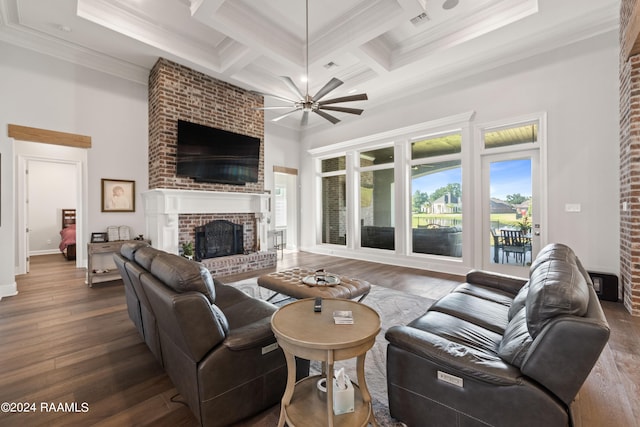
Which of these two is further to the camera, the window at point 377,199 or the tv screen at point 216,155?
the window at point 377,199

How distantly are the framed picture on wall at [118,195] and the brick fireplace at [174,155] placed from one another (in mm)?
233

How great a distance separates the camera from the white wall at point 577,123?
388 centimetres

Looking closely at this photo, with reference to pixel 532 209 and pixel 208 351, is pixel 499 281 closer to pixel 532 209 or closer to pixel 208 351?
pixel 532 209

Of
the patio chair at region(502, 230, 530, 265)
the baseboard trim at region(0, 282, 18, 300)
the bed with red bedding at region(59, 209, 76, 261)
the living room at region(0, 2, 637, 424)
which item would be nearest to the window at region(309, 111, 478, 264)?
the living room at region(0, 2, 637, 424)

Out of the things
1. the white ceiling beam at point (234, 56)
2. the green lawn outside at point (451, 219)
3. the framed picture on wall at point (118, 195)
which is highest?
the white ceiling beam at point (234, 56)

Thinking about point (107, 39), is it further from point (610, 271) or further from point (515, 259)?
point (610, 271)

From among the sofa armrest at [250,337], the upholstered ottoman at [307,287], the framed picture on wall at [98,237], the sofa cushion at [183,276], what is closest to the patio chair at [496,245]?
the upholstered ottoman at [307,287]

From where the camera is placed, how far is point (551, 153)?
432 centimetres

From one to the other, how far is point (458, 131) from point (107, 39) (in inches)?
240

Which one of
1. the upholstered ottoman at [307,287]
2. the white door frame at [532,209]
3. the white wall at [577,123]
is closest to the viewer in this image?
the upholstered ottoman at [307,287]

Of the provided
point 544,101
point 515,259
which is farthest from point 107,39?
point 515,259

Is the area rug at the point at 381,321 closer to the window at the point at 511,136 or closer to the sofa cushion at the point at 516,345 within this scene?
the sofa cushion at the point at 516,345

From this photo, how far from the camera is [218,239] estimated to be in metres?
5.63

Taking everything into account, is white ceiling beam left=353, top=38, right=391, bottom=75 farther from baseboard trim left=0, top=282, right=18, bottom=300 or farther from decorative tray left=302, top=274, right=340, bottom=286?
baseboard trim left=0, top=282, right=18, bottom=300
